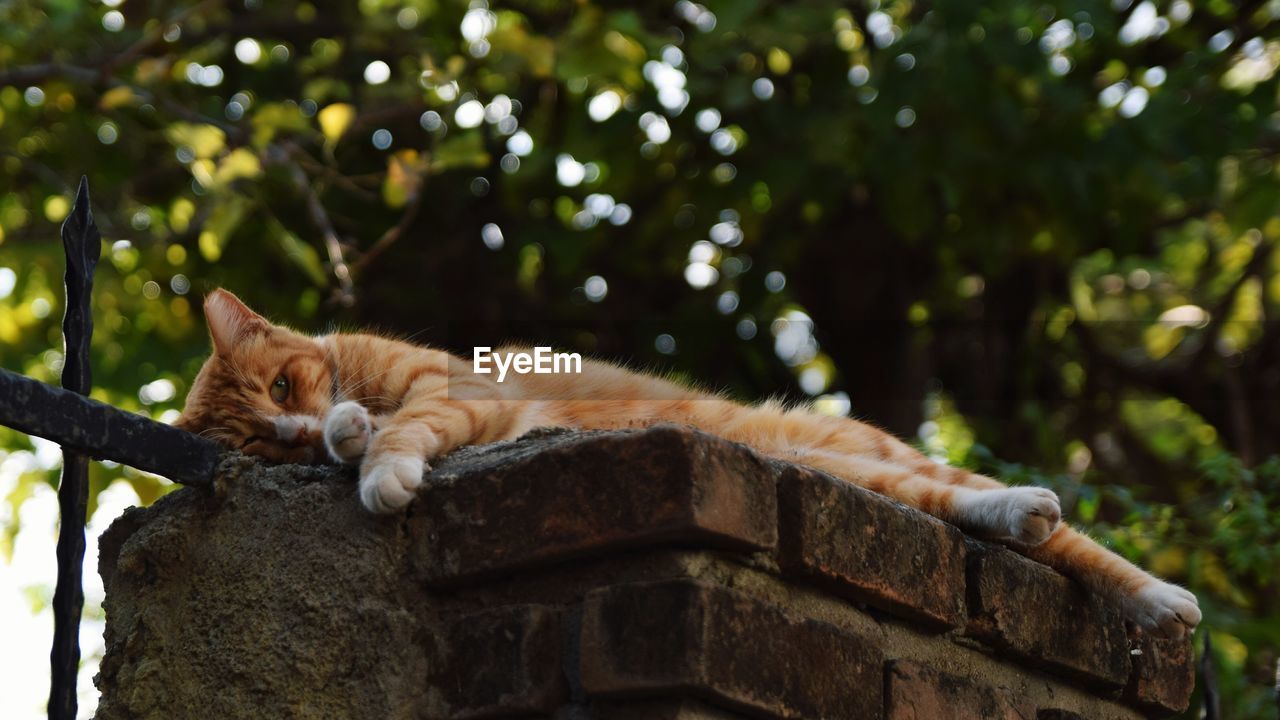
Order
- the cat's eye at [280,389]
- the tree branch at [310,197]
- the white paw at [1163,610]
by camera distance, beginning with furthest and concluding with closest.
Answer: the tree branch at [310,197], the cat's eye at [280,389], the white paw at [1163,610]

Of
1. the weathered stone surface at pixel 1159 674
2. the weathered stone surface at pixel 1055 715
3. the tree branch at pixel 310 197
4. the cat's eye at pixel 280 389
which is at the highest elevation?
the tree branch at pixel 310 197

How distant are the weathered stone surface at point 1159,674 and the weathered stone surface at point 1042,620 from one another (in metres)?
0.05

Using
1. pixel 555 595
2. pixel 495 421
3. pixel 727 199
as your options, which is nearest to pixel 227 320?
pixel 495 421

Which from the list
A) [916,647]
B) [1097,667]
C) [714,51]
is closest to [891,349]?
[714,51]

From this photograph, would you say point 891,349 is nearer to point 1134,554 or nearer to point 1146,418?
point 1134,554

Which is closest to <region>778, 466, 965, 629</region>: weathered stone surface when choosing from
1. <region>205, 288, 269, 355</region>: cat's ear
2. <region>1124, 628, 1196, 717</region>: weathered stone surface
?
<region>1124, 628, 1196, 717</region>: weathered stone surface

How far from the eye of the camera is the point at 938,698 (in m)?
1.74

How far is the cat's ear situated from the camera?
257 centimetres

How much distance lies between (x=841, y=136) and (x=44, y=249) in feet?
9.56

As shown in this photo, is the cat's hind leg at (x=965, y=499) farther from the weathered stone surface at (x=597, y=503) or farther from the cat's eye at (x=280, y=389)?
the cat's eye at (x=280, y=389)

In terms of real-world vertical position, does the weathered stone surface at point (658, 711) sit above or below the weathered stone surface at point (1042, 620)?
below

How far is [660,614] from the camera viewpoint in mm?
1417

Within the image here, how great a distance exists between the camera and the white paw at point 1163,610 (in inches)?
83.6

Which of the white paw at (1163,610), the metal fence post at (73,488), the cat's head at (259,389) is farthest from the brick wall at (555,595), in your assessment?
Answer: the cat's head at (259,389)
